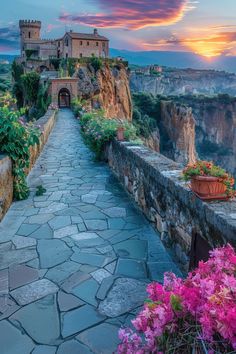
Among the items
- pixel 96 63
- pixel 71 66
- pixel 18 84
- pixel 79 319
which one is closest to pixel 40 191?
pixel 79 319

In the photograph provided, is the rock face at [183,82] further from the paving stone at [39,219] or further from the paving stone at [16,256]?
the paving stone at [16,256]

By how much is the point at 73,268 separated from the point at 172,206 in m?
1.23

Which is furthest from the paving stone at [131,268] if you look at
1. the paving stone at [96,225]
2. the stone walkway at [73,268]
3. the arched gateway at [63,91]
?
the arched gateway at [63,91]

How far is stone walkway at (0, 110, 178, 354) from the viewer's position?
2.52 meters

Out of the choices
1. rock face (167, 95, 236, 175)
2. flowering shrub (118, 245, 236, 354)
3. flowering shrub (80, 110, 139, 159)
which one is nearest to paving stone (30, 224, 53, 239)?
flowering shrub (118, 245, 236, 354)

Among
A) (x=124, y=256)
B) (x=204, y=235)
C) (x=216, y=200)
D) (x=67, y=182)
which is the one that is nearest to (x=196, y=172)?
(x=216, y=200)

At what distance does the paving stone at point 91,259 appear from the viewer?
356 cm

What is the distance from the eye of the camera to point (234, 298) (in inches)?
49.2

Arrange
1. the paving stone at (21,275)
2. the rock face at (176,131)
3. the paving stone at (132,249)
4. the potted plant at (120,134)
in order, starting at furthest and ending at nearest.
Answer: the rock face at (176,131), the potted plant at (120,134), the paving stone at (132,249), the paving stone at (21,275)

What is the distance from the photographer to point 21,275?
3312mm

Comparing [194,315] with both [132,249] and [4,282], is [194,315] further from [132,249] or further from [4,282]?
[132,249]

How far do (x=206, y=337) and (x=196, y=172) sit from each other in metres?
2.00

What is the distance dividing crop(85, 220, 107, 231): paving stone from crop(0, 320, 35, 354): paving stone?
2.00 meters

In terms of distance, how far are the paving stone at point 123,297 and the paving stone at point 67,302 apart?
21cm
